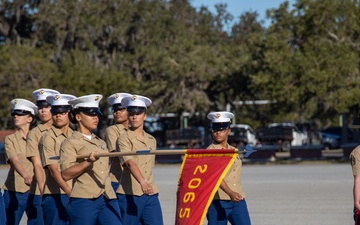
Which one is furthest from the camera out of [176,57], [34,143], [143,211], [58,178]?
[176,57]

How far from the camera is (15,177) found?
948 centimetres

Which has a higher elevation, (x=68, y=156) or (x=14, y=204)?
(x=68, y=156)

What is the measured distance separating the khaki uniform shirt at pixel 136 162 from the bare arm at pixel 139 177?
0.12 metres

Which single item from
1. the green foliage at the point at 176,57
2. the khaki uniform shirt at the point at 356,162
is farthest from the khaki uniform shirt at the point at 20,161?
the green foliage at the point at 176,57

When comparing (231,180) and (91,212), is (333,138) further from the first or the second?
(91,212)

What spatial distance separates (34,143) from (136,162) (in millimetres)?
1159

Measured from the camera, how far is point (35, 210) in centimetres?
907

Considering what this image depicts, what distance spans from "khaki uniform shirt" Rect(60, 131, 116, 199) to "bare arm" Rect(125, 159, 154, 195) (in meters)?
0.66

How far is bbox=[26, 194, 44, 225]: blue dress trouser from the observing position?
9031 mm

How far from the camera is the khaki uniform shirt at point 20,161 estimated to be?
9.42 metres

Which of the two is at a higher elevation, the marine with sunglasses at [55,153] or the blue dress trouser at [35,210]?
the marine with sunglasses at [55,153]

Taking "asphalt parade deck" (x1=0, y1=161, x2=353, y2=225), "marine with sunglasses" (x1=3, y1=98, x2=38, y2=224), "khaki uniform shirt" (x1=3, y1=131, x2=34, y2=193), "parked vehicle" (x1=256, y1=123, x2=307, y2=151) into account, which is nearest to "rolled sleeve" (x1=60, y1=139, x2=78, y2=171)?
"marine with sunglasses" (x1=3, y1=98, x2=38, y2=224)

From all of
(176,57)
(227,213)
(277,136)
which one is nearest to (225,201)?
(227,213)

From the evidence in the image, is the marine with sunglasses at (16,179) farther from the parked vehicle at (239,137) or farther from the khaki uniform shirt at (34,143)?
the parked vehicle at (239,137)
